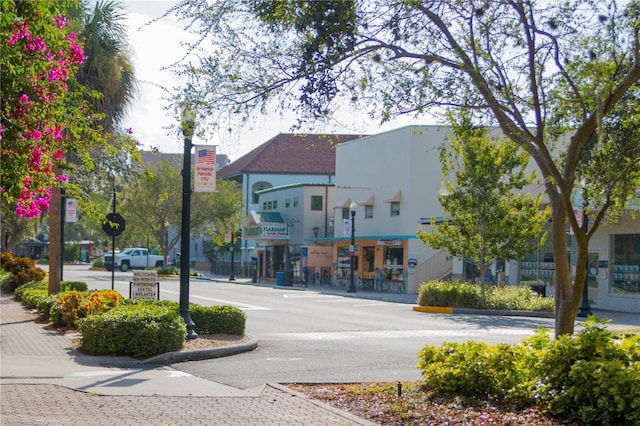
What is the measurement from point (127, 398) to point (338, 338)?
8.16m

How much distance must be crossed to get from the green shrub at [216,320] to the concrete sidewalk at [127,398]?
2.69 m

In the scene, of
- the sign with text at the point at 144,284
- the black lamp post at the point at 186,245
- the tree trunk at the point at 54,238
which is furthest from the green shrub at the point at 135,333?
the tree trunk at the point at 54,238

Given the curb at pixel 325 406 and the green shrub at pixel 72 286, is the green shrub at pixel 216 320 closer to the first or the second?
the curb at pixel 325 406

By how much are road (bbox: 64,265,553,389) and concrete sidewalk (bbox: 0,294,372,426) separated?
2.55 feet

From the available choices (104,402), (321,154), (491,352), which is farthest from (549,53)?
(321,154)

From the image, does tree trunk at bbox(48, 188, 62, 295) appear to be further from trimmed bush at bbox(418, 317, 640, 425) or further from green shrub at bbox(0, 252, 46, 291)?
trimmed bush at bbox(418, 317, 640, 425)

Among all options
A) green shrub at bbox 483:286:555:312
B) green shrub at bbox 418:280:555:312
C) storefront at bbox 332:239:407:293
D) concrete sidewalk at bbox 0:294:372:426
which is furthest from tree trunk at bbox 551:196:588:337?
storefront at bbox 332:239:407:293

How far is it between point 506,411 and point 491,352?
3.27 ft

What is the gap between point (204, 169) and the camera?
15.4 metres

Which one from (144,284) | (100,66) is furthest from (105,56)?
(144,284)

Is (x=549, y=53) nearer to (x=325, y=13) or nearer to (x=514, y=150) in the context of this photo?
(x=325, y=13)

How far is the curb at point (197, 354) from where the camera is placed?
1274 centimetres

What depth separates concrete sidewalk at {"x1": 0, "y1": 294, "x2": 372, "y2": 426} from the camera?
8258 mm

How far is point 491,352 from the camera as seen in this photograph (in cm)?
883
